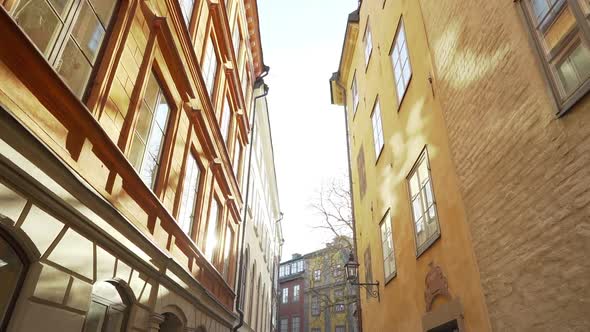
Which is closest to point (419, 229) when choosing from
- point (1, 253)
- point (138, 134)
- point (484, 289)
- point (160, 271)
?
point (484, 289)

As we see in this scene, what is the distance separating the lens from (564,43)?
388cm

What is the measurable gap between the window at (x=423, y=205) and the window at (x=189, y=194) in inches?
179

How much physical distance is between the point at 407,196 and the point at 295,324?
139 ft

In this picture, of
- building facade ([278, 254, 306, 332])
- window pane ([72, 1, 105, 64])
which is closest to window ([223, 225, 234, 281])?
window pane ([72, 1, 105, 64])

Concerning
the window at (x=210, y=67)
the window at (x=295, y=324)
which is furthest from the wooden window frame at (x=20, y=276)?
the window at (x=295, y=324)

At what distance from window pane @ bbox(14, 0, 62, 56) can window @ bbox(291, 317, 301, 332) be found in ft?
152

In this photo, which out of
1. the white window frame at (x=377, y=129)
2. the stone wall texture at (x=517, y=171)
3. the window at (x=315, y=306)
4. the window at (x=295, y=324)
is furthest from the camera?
the window at (x=295, y=324)

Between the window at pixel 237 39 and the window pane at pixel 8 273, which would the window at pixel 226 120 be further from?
the window pane at pixel 8 273

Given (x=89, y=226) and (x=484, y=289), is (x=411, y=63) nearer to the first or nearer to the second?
(x=484, y=289)

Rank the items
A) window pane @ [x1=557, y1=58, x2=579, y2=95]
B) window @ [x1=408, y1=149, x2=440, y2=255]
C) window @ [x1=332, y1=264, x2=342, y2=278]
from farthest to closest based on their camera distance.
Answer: window @ [x1=332, y1=264, x2=342, y2=278]
window @ [x1=408, y1=149, x2=440, y2=255]
window pane @ [x1=557, y1=58, x2=579, y2=95]

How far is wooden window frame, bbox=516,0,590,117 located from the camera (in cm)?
354

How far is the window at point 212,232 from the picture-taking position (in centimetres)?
950

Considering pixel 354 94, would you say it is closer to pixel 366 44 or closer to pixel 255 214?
pixel 366 44

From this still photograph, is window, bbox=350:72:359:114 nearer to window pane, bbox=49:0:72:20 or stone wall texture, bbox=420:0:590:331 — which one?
stone wall texture, bbox=420:0:590:331
